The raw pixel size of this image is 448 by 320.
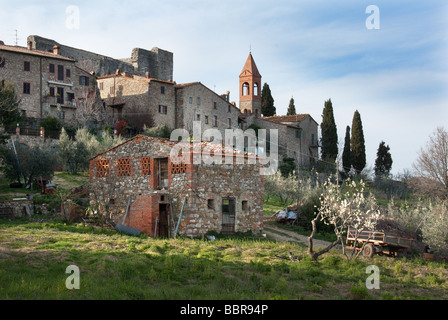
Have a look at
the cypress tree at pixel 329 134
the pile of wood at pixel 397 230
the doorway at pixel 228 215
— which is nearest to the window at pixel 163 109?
the cypress tree at pixel 329 134

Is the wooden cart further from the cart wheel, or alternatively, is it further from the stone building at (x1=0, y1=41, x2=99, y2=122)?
the stone building at (x1=0, y1=41, x2=99, y2=122)

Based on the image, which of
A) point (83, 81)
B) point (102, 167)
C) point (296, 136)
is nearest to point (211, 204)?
point (102, 167)

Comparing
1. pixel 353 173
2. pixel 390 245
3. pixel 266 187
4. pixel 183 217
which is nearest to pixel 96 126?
pixel 266 187

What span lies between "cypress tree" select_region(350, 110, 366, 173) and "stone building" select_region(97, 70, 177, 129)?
2073 cm

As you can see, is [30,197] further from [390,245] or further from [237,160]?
[390,245]

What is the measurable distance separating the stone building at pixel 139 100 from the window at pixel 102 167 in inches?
1061

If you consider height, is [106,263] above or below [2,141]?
below

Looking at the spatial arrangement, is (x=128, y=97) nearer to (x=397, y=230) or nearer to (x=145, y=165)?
(x=145, y=165)

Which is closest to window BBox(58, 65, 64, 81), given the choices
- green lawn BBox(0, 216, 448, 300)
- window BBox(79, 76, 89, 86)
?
window BBox(79, 76, 89, 86)

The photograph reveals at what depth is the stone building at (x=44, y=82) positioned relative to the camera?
153ft

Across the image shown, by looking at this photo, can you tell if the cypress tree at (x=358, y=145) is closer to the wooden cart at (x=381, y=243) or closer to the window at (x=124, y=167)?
the wooden cart at (x=381, y=243)

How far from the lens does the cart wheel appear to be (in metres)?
20.3

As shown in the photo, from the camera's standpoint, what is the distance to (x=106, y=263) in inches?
561

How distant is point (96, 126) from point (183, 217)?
3204 centimetres
